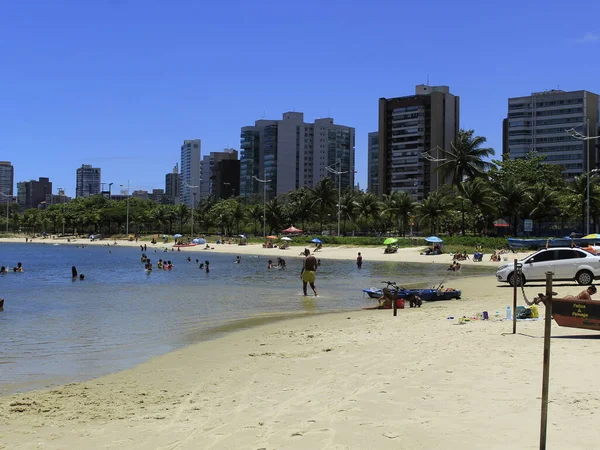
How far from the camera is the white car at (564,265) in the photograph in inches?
939

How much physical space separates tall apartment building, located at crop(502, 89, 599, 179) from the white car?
118705 mm

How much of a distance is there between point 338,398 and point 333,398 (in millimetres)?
70

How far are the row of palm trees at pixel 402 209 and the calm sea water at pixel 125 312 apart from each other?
34735mm

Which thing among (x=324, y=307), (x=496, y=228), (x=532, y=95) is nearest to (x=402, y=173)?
(x=532, y=95)

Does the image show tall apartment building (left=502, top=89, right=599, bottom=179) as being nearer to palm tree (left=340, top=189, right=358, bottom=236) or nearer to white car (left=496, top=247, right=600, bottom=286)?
palm tree (left=340, top=189, right=358, bottom=236)

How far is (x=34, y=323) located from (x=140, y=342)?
17.9 ft

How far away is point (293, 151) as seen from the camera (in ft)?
613

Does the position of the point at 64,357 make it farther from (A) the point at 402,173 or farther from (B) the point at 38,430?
(A) the point at 402,173

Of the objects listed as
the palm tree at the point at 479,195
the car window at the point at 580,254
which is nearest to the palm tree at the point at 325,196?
the palm tree at the point at 479,195

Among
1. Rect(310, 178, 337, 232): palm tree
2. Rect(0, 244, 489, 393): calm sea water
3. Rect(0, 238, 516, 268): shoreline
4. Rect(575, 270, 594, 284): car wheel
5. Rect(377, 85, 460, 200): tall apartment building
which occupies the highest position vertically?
Rect(377, 85, 460, 200): tall apartment building

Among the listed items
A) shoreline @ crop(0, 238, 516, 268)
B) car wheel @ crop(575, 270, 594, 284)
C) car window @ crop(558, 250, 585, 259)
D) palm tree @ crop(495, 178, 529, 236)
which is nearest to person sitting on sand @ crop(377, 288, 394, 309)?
car window @ crop(558, 250, 585, 259)

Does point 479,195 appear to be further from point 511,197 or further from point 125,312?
point 125,312

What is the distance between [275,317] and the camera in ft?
65.0

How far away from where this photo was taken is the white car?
78.2ft
